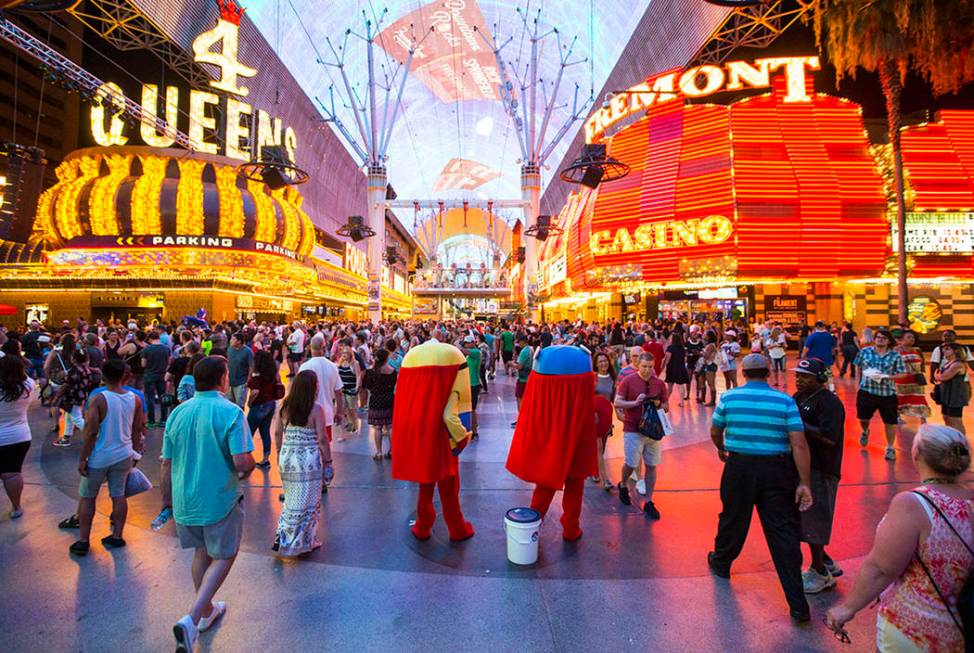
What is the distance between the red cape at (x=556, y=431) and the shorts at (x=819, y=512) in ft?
5.04

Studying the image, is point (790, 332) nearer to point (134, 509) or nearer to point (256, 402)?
point (256, 402)

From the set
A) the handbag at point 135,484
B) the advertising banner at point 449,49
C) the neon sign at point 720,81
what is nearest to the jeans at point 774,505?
the handbag at point 135,484

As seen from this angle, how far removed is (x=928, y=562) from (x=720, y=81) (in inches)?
960

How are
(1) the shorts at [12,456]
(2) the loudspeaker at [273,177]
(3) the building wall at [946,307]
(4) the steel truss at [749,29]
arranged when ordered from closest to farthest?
(1) the shorts at [12,456] → (2) the loudspeaker at [273,177] → (4) the steel truss at [749,29] → (3) the building wall at [946,307]

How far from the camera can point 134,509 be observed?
5.00 meters

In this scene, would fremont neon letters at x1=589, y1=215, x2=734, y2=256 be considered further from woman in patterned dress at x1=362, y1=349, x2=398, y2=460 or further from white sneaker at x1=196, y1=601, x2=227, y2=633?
white sneaker at x1=196, y1=601, x2=227, y2=633

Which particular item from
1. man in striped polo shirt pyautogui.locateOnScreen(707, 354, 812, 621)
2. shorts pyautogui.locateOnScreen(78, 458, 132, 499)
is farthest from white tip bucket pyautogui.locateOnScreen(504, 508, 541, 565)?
shorts pyautogui.locateOnScreen(78, 458, 132, 499)

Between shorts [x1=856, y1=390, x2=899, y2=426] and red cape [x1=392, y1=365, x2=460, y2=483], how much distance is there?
252 inches

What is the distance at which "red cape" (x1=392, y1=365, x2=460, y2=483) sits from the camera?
13.0 ft

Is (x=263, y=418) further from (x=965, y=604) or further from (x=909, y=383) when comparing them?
(x=909, y=383)

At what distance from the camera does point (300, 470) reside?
396cm

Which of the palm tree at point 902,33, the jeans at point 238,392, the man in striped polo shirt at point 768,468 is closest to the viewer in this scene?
the man in striped polo shirt at point 768,468

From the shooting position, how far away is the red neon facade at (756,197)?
61.9 ft

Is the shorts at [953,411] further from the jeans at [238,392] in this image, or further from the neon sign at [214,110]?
the neon sign at [214,110]
